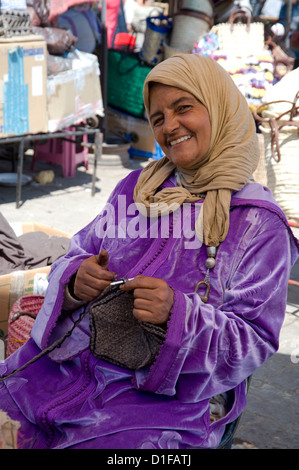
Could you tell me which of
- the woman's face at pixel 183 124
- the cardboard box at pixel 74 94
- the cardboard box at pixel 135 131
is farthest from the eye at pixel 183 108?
the cardboard box at pixel 135 131

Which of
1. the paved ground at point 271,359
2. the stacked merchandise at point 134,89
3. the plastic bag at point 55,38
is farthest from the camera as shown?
the stacked merchandise at point 134,89

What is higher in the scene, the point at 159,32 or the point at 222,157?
the point at 222,157

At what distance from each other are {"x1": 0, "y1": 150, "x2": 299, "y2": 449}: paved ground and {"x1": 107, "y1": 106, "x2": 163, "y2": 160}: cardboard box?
0.93m

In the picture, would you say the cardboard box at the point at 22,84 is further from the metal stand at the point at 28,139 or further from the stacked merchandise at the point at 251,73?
the stacked merchandise at the point at 251,73

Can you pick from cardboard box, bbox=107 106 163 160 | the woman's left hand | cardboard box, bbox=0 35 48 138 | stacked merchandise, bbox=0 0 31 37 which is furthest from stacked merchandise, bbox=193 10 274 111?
the woman's left hand

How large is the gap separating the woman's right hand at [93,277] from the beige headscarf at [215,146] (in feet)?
0.88

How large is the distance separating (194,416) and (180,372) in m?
0.14

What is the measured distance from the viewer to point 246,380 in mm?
2027

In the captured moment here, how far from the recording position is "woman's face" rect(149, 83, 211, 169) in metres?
2.01

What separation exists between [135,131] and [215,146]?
22.0ft

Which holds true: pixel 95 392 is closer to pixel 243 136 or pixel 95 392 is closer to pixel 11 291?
pixel 243 136

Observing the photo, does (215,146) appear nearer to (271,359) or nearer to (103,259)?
(103,259)

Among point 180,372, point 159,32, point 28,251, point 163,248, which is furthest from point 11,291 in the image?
point 159,32

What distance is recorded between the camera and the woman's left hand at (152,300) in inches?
68.4
